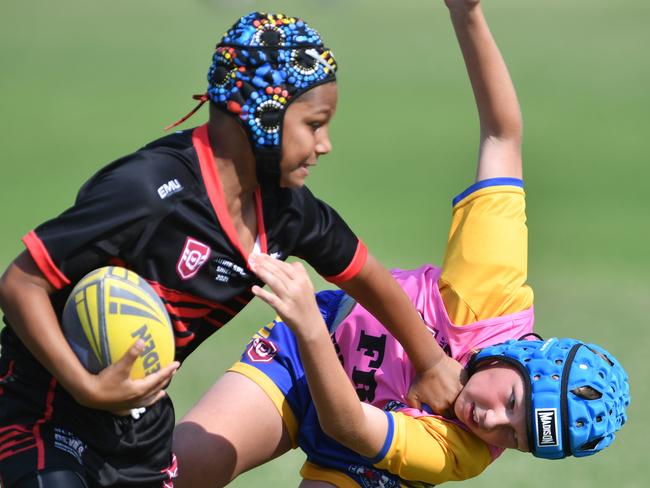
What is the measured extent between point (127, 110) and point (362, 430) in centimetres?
1214

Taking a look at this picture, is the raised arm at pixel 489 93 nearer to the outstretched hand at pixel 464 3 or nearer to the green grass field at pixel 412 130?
the outstretched hand at pixel 464 3

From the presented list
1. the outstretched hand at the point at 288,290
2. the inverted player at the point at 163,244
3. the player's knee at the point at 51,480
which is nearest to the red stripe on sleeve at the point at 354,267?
the inverted player at the point at 163,244

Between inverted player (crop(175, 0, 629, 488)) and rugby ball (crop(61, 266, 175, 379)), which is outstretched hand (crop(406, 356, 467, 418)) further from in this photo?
rugby ball (crop(61, 266, 175, 379))

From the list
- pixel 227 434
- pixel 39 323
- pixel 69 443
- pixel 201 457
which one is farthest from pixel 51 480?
pixel 227 434

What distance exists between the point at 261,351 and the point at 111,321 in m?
1.42

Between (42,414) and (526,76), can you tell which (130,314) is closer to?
(42,414)

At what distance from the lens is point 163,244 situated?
367cm

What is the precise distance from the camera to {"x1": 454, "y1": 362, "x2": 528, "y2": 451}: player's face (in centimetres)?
423

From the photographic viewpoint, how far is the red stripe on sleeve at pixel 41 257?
11.3 feet

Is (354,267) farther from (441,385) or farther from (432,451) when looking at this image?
(432,451)

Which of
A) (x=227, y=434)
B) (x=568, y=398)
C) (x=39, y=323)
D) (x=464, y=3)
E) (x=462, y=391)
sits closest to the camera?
(x=39, y=323)

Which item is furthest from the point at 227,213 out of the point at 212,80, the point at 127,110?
the point at 127,110

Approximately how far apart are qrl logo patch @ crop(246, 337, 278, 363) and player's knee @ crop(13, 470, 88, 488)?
130 centimetres

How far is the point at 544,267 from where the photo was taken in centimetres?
1019
